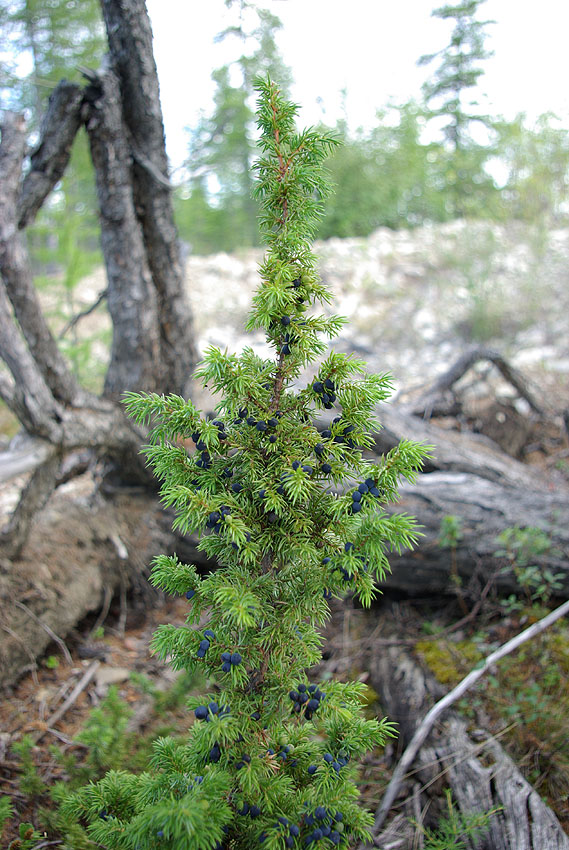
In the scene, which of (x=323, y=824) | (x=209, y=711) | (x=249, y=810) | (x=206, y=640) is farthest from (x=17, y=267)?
(x=323, y=824)

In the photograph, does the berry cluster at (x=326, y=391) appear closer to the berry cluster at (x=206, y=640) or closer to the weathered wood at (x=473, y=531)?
the berry cluster at (x=206, y=640)

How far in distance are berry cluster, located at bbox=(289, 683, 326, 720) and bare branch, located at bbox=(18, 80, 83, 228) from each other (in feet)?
10.5

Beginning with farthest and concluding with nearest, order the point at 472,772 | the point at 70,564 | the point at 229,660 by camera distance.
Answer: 1. the point at 70,564
2. the point at 472,772
3. the point at 229,660

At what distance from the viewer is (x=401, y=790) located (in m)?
2.59

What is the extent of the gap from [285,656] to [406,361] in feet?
29.9

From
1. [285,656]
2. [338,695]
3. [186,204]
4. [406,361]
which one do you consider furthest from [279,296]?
[186,204]

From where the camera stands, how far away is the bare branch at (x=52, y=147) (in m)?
3.48

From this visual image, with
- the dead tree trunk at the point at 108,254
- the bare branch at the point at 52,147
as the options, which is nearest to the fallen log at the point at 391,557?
the dead tree trunk at the point at 108,254

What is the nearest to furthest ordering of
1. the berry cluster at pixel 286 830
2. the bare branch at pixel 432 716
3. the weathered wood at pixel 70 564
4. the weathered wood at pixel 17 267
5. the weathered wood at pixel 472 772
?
the berry cluster at pixel 286 830 < the weathered wood at pixel 472 772 < the bare branch at pixel 432 716 < the weathered wood at pixel 17 267 < the weathered wood at pixel 70 564

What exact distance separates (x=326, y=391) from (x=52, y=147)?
2.90 metres

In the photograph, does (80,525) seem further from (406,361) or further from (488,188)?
(488,188)

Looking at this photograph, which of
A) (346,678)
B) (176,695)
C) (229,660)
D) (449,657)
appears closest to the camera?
(229,660)

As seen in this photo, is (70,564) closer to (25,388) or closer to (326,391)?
(25,388)

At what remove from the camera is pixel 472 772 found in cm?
245
